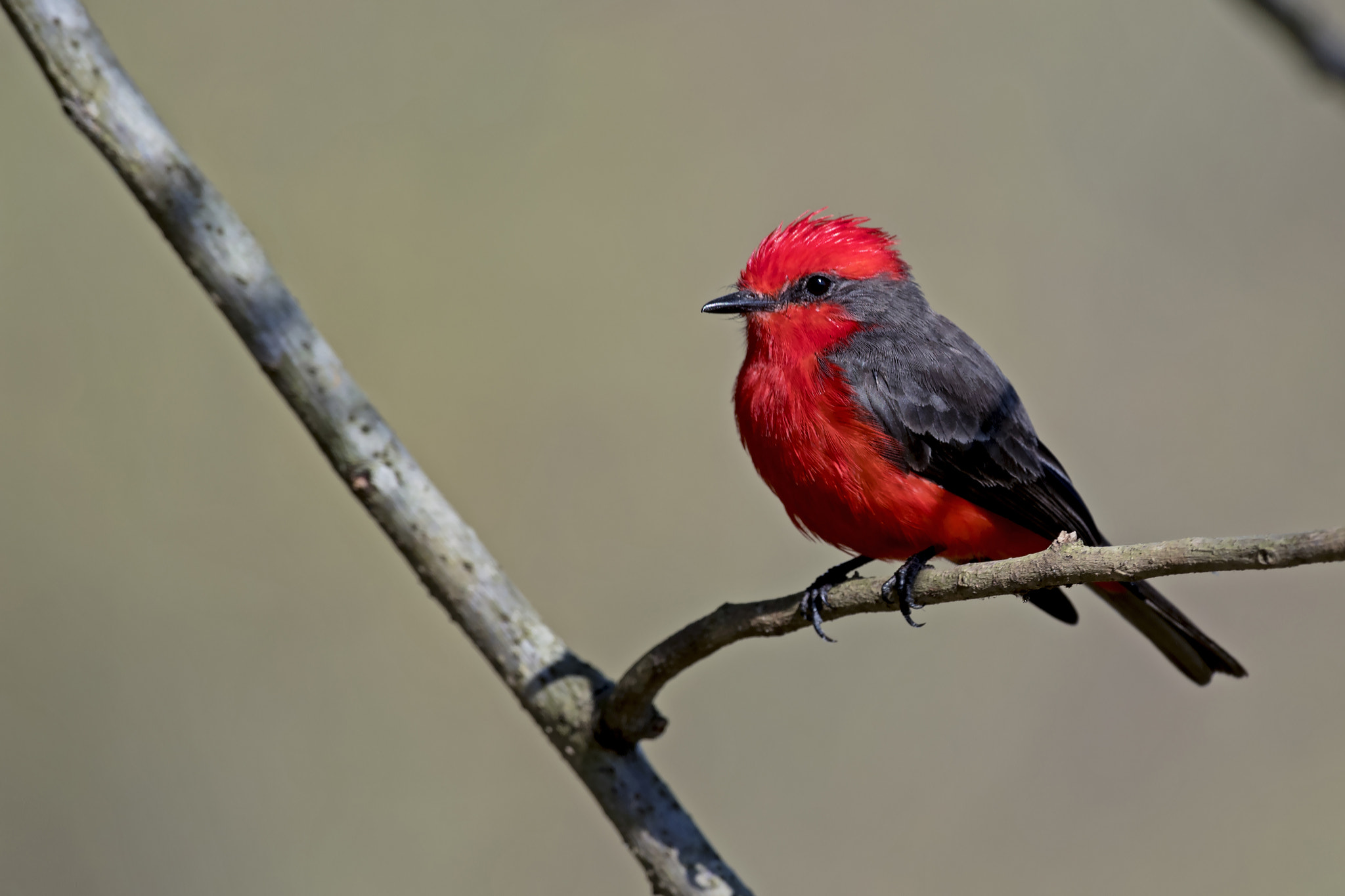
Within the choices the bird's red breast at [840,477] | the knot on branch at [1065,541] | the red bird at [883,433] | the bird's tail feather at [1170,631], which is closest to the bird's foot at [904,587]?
the red bird at [883,433]

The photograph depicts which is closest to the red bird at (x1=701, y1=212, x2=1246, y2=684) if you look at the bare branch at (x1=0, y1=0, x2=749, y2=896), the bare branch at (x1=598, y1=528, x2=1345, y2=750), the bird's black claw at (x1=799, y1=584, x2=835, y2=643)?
the bird's black claw at (x1=799, y1=584, x2=835, y2=643)

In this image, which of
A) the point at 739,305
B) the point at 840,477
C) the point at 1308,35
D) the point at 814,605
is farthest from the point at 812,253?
the point at 1308,35

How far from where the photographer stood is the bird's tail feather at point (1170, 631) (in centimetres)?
358

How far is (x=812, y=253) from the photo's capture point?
390cm

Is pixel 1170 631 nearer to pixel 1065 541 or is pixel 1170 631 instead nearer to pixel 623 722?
pixel 1065 541

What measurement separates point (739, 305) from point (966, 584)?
1.49 metres

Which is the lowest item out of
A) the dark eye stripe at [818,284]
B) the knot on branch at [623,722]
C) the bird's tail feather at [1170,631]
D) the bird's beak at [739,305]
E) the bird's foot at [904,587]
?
the bird's tail feather at [1170,631]

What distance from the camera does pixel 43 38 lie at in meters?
3.14

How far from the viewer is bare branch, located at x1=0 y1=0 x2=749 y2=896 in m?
3.18

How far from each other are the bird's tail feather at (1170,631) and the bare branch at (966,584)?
102 centimetres

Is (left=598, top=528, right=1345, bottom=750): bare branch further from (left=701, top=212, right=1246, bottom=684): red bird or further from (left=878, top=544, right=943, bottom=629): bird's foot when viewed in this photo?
(left=701, top=212, right=1246, bottom=684): red bird

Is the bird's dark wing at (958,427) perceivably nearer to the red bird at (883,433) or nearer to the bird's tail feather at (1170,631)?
the red bird at (883,433)

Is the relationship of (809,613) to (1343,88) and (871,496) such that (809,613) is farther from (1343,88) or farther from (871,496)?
(1343,88)

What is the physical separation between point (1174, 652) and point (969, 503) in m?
0.82
